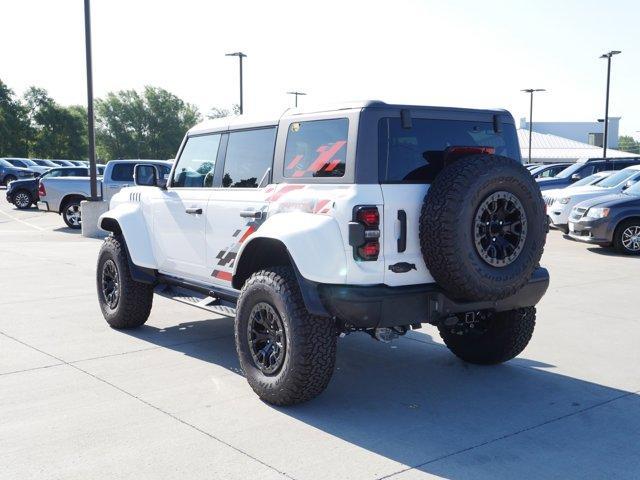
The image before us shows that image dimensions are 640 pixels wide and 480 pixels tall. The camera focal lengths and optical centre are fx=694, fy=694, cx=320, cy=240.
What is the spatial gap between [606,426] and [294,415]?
196 cm

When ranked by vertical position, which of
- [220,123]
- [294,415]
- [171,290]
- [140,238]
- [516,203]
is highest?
[220,123]

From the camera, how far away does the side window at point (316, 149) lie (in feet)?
14.9

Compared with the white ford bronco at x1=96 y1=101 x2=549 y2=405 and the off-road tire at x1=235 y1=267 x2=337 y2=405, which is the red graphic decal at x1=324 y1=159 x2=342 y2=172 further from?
the off-road tire at x1=235 y1=267 x2=337 y2=405

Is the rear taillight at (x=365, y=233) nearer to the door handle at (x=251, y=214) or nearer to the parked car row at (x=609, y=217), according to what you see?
the door handle at (x=251, y=214)

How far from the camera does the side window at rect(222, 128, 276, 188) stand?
5.28 meters

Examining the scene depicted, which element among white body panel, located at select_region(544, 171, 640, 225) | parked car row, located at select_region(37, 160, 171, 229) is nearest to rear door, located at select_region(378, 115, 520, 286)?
white body panel, located at select_region(544, 171, 640, 225)

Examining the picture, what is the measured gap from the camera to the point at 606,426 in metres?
4.32

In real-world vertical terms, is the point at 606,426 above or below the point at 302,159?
below

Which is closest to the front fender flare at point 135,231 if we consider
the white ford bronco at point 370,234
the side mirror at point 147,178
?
the side mirror at point 147,178

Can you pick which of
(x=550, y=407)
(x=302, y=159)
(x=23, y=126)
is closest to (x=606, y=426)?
(x=550, y=407)

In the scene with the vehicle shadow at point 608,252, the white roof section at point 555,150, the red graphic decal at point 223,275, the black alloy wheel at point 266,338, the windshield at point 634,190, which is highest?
the white roof section at point 555,150

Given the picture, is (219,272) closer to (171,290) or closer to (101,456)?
(171,290)

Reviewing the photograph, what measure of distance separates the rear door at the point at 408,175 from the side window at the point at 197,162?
77.4 inches

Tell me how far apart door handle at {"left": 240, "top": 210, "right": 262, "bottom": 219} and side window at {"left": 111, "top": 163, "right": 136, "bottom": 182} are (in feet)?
44.7
